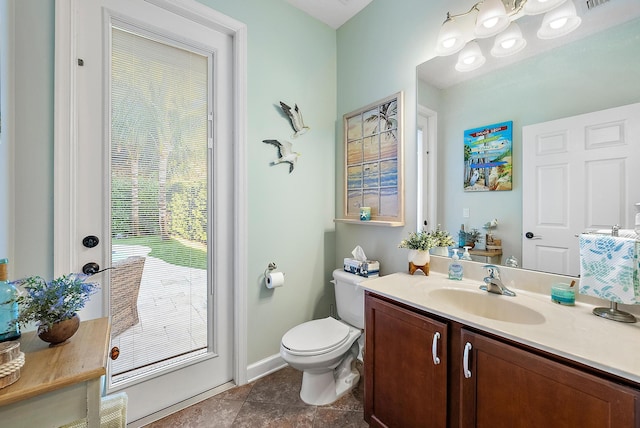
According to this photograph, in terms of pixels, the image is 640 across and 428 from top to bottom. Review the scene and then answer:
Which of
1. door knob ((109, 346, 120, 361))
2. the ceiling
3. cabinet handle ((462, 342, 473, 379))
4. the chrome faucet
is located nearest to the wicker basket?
door knob ((109, 346, 120, 361))

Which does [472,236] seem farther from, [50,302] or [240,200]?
[50,302]

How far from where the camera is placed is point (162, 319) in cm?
158

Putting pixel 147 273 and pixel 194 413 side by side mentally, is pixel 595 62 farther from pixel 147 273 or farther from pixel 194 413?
pixel 194 413

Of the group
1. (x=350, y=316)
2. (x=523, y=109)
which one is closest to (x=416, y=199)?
(x=523, y=109)

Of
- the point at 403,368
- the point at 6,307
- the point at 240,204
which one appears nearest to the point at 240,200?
the point at 240,204

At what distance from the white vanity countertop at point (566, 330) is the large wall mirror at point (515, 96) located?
0.30 metres

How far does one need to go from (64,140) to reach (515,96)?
7.22ft

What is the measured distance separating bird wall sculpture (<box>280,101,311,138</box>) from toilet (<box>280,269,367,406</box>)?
1.13 meters

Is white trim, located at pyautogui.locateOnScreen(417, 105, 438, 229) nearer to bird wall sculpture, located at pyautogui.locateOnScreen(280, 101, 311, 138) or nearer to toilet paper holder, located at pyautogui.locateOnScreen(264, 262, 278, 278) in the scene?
bird wall sculpture, located at pyautogui.locateOnScreen(280, 101, 311, 138)

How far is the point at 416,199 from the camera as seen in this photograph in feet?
5.72

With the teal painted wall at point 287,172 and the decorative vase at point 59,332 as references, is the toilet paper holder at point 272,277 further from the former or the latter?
the decorative vase at point 59,332

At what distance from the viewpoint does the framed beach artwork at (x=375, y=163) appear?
1827 mm

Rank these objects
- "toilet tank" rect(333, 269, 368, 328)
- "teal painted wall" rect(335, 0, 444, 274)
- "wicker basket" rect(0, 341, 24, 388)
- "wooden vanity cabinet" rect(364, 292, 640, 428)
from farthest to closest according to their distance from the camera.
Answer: "toilet tank" rect(333, 269, 368, 328) → "teal painted wall" rect(335, 0, 444, 274) → "wooden vanity cabinet" rect(364, 292, 640, 428) → "wicker basket" rect(0, 341, 24, 388)

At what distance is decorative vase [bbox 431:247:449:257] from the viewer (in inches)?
63.3
